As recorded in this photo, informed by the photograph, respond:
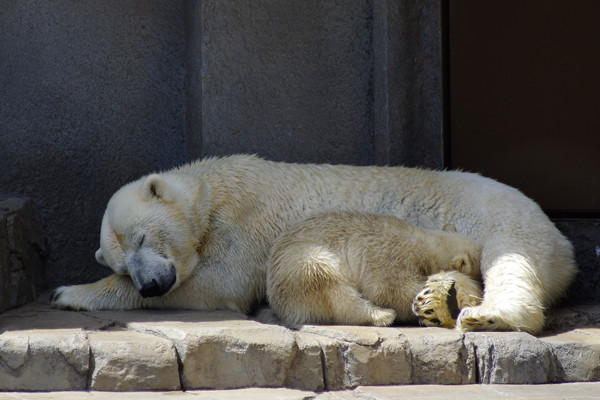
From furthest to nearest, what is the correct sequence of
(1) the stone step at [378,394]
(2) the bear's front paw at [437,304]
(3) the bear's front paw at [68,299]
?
(3) the bear's front paw at [68,299]
(2) the bear's front paw at [437,304]
(1) the stone step at [378,394]

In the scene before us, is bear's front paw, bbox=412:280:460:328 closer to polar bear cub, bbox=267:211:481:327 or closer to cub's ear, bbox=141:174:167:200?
polar bear cub, bbox=267:211:481:327

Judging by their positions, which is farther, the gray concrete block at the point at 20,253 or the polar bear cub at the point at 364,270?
the gray concrete block at the point at 20,253

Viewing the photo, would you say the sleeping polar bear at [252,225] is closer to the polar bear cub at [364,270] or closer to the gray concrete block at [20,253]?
the polar bear cub at [364,270]

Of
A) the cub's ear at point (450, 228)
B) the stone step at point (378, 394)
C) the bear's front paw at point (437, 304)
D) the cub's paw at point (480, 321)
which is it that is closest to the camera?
the stone step at point (378, 394)

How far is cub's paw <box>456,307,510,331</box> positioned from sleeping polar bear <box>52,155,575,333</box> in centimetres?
21

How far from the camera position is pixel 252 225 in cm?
457

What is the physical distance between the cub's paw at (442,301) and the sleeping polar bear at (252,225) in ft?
0.46

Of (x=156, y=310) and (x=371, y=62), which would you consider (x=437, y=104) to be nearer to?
(x=371, y=62)

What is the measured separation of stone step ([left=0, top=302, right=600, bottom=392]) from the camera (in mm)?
3273

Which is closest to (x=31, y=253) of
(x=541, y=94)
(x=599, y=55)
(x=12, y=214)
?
(x=12, y=214)

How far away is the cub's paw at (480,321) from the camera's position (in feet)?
12.2

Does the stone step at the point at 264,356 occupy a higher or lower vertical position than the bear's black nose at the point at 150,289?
lower

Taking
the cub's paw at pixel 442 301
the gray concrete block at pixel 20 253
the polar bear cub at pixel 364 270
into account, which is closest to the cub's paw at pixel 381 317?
the polar bear cub at pixel 364 270

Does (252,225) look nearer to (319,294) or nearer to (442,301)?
(319,294)
